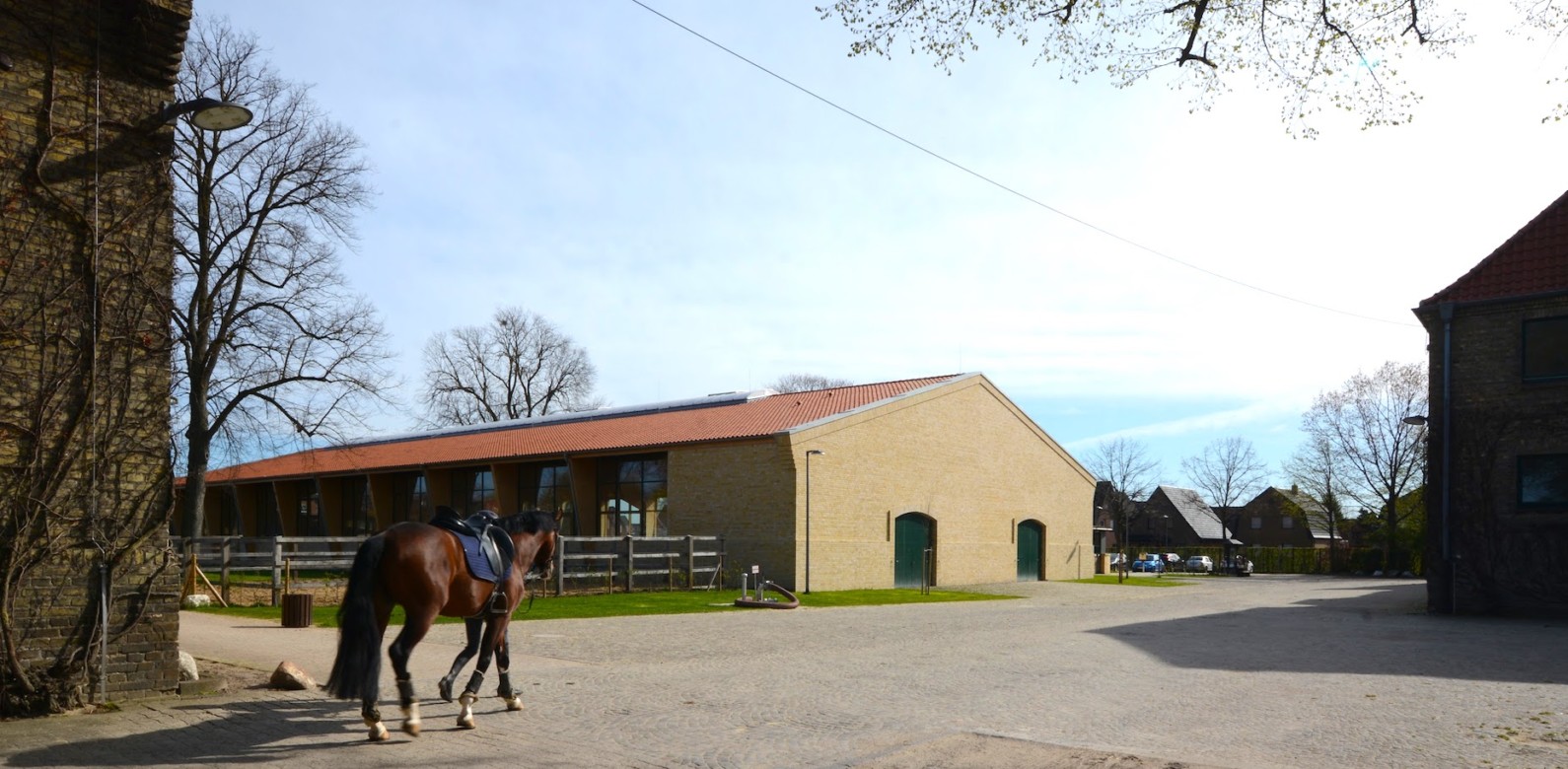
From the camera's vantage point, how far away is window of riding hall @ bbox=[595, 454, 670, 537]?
122 feet

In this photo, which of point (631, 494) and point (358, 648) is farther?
point (631, 494)

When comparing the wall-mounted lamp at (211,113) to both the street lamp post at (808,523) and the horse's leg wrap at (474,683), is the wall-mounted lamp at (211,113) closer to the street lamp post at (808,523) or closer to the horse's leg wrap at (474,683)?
the horse's leg wrap at (474,683)

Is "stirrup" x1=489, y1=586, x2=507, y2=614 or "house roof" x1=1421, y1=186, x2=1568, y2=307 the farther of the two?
"house roof" x1=1421, y1=186, x2=1568, y2=307

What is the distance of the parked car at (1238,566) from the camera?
2665 inches

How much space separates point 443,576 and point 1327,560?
2810 inches

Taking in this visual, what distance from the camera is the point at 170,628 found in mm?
10672

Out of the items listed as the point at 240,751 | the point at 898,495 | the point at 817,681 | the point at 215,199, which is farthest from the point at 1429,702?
the point at 215,199

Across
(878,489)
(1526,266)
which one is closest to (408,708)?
(1526,266)

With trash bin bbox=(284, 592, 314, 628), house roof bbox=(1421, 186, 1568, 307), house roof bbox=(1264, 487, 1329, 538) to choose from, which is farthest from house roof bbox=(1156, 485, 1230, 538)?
trash bin bbox=(284, 592, 314, 628)

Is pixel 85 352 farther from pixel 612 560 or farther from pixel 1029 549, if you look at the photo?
pixel 1029 549

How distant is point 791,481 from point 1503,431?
1689 cm

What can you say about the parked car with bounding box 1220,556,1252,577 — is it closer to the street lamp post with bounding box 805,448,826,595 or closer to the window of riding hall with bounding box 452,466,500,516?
the street lamp post with bounding box 805,448,826,595

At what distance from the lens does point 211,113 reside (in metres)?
10.3

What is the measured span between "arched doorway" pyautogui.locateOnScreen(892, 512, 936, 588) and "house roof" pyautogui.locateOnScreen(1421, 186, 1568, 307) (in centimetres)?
1641
